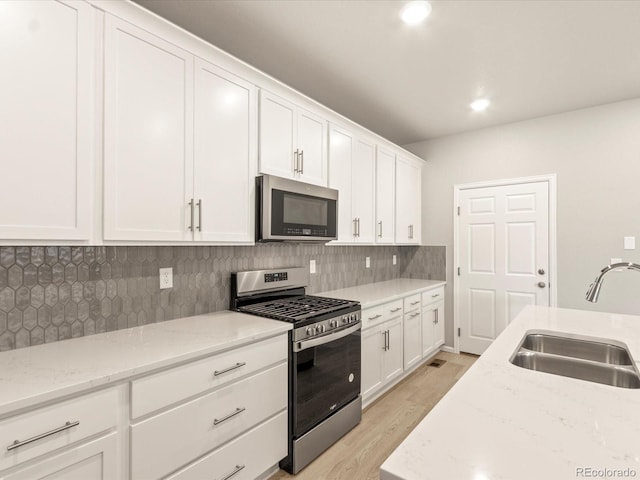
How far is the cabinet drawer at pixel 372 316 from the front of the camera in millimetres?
2656

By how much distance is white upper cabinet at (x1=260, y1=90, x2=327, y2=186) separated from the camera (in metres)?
2.20

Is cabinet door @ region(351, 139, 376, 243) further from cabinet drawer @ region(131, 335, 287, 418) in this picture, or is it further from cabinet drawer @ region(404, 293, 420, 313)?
cabinet drawer @ region(131, 335, 287, 418)

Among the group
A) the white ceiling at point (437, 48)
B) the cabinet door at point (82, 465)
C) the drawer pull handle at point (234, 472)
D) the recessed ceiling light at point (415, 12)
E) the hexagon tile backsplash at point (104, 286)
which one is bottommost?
the drawer pull handle at point (234, 472)

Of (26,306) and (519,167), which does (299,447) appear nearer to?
(26,306)

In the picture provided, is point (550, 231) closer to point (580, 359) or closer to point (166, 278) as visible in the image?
point (580, 359)

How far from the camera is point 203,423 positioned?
152 centimetres

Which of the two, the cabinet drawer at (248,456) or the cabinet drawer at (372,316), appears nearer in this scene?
the cabinet drawer at (248,456)

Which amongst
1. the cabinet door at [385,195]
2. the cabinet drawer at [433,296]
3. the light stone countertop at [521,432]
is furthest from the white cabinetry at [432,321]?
the light stone countertop at [521,432]

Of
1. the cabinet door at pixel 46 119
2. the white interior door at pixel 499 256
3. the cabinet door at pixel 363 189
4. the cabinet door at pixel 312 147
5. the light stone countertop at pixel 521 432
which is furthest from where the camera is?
the white interior door at pixel 499 256

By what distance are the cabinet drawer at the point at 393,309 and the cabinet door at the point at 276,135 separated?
1441mm

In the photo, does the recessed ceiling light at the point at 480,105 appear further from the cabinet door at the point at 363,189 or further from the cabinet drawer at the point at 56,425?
the cabinet drawer at the point at 56,425

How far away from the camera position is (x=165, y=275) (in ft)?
6.54

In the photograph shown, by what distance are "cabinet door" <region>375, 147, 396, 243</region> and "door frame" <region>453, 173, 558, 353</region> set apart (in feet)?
3.28

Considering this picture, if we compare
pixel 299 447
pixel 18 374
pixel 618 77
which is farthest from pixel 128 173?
pixel 618 77
